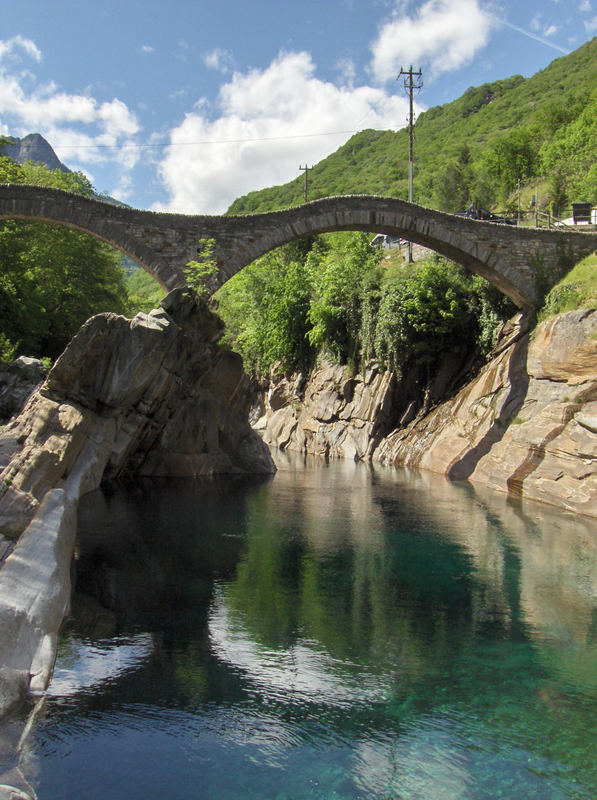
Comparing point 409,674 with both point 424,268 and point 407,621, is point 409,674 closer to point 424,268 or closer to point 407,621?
point 407,621

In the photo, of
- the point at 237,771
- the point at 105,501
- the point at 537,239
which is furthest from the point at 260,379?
the point at 237,771

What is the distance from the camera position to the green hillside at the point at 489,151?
51.3 m

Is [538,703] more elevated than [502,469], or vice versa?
[502,469]

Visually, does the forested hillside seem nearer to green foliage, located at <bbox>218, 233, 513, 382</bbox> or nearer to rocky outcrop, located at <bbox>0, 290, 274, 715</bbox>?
green foliage, located at <bbox>218, 233, 513, 382</bbox>

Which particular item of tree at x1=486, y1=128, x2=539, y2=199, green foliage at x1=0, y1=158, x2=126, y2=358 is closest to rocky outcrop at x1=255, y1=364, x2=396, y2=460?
green foliage at x1=0, y1=158, x2=126, y2=358

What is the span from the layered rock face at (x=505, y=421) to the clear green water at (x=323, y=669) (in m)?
4.30

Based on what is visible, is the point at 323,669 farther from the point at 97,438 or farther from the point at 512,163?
the point at 512,163

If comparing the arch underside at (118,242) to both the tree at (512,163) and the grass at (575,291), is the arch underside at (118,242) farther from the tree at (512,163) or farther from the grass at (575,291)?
the tree at (512,163)

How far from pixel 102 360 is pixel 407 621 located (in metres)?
10.6

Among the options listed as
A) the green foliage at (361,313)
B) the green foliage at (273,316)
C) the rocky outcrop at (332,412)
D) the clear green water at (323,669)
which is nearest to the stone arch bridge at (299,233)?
the green foliage at (361,313)

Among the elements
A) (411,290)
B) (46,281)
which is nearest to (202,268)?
(411,290)

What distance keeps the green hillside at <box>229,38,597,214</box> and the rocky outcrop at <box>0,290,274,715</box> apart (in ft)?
108

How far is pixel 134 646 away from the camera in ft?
22.4

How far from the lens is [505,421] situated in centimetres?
2089
